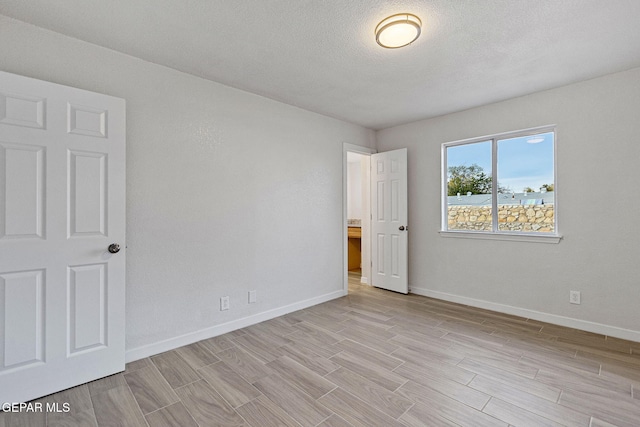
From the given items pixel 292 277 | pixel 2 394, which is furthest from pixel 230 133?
pixel 2 394

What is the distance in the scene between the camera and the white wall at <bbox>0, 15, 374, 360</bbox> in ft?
7.75

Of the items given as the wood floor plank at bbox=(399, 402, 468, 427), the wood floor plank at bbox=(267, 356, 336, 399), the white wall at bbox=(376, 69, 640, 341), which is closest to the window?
the white wall at bbox=(376, 69, 640, 341)

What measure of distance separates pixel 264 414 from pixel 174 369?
0.94 meters

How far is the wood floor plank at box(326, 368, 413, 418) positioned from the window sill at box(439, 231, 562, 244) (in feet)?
8.15

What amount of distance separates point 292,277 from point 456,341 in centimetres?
189

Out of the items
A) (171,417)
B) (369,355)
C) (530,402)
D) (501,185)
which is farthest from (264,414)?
(501,185)

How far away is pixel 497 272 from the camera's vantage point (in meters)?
3.56

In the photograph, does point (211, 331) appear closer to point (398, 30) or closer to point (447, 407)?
point (447, 407)

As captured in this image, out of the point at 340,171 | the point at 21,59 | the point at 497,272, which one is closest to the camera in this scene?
the point at 21,59

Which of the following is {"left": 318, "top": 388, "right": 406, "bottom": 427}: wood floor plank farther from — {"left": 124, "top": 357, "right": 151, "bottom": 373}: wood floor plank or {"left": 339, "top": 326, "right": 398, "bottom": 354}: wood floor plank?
{"left": 124, "top": 357, "right": 151, "bottom": 373}: wood floor plank

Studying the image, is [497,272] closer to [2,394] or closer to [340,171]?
[340,171]

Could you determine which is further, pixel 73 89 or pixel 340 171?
pixel 340 171

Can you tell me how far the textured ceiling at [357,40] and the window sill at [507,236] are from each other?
161 centimetres

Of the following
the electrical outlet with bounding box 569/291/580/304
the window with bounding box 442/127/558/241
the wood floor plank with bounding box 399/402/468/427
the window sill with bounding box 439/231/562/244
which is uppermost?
the window with bounding box 442/127/558/241
